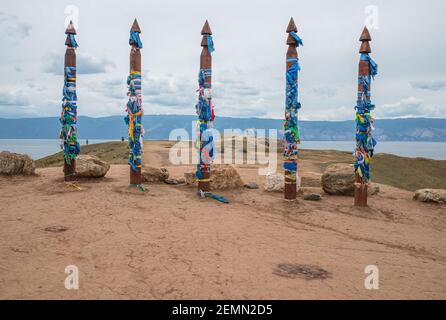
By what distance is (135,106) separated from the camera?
42.9 feet

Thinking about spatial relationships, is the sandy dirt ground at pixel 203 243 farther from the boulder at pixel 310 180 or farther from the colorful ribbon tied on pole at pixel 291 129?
the boulder at pixel 310 180

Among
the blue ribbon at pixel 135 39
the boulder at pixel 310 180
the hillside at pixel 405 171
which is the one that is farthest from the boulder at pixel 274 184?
the hillside at pixel 405 171

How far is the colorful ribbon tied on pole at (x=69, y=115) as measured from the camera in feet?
45.9

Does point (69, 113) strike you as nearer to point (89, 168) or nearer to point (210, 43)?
point (89, 168)

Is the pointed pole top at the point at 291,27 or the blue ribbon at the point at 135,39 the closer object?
the pointed pole top at the point at 291,27

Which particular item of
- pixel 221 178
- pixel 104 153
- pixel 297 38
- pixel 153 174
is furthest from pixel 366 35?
pixel 104 153

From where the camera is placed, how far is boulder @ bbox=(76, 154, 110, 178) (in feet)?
46.0

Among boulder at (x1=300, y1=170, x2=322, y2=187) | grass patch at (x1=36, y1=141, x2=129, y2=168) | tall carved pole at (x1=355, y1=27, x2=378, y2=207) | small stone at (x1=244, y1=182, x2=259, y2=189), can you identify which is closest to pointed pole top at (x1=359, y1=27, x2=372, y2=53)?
tall carved pole at (x1=355, y1=27, x2=378, y2=207)

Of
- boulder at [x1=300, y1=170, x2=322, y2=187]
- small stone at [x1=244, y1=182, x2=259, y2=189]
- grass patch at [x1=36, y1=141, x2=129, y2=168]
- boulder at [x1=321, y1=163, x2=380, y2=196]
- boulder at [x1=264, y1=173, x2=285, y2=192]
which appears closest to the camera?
boulder at [x1=321, y1=163, x2=380, y2=196]

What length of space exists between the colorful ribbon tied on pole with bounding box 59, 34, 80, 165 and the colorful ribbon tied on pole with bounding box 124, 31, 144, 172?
235 cm

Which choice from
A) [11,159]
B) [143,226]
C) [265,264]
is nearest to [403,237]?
[265,264]

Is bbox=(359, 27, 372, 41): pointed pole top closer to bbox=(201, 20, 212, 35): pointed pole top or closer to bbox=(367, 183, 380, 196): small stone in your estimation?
bbox=(201, 20, 212, 35): pointed pole top

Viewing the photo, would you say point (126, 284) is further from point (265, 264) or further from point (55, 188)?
point (55, 188)

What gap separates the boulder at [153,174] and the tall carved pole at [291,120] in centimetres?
470
